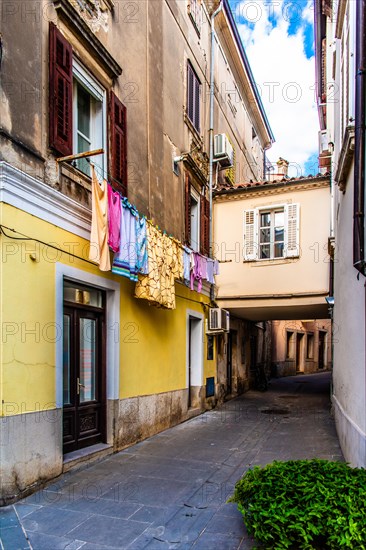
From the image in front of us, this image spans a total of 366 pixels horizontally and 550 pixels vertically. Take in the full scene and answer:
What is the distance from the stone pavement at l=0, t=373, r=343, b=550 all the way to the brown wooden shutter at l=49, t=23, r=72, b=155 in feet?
14.4

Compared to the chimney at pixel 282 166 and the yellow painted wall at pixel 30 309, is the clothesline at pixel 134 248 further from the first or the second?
the chimney at pixel 282 166

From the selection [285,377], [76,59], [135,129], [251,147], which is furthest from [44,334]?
[285,377]

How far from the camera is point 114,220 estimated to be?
6414 millimetres

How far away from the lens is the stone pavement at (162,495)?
4020 mm

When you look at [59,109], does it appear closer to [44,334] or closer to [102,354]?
[44,334]

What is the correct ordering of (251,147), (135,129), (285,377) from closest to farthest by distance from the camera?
1. (135,129)
2. (251,147)
3. (285,377)

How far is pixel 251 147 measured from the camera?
19.9 metres

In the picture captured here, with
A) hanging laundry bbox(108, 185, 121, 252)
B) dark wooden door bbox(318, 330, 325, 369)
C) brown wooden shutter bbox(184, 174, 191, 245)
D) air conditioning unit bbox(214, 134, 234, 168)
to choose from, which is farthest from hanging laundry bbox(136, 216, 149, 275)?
dark wooden door bbox(318, 330, 325, 369)

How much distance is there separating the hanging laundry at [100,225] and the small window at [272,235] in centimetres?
720

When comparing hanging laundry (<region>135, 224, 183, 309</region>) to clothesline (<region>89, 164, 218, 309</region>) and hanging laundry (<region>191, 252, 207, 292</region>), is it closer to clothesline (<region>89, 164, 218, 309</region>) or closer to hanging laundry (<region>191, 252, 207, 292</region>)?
clothesline (<region>89, 164, 218, 309</region>)

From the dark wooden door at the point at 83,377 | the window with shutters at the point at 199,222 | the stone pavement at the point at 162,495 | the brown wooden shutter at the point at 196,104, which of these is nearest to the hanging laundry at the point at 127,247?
the dark wooden door at the point at 83,377

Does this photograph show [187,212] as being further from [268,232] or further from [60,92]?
[60,92]

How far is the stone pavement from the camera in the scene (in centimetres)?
402

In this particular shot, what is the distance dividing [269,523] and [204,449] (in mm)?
4371
